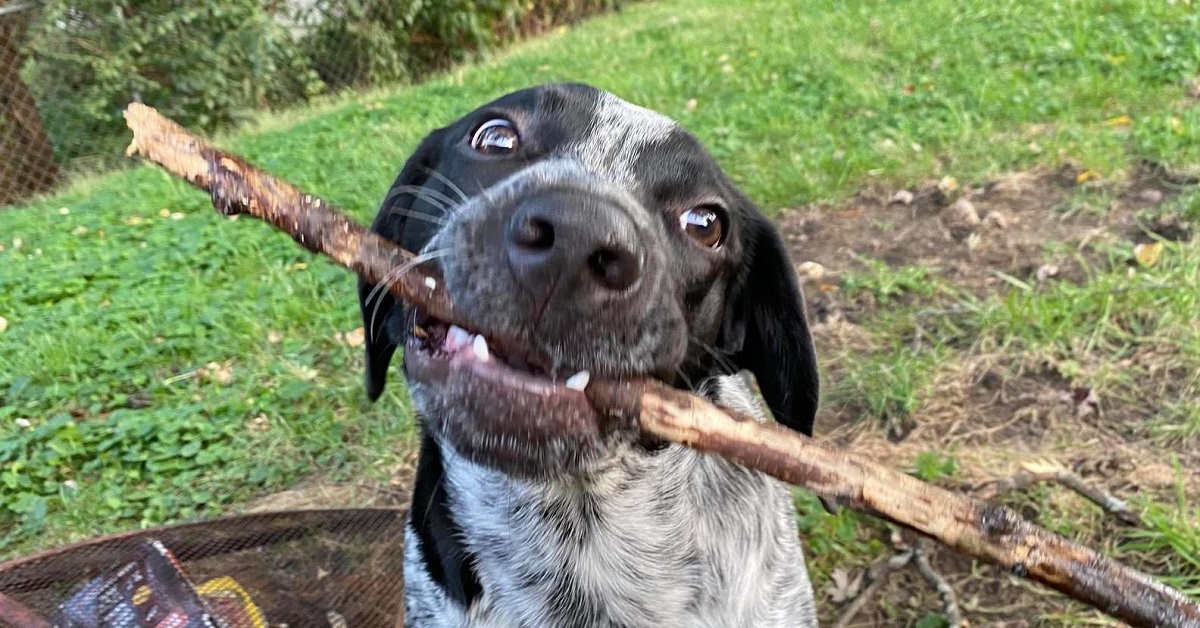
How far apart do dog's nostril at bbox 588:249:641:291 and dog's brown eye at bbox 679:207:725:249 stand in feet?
2.16

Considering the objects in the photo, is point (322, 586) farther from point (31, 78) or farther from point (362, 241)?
point (31, 78)

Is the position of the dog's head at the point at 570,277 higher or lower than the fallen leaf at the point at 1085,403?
higher

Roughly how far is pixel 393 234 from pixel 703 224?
0.94 m

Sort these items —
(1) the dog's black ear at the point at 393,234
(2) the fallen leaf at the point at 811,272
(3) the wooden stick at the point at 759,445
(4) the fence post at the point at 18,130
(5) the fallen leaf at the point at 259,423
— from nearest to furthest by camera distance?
(3) the wooden stick at the point at 759,445 < (1) the dog's black ear at the point at 393,234 < (5) the fallen leaf at the point at 259,423 < (2) the fallen leaf at the point at 811,272 < (4) the fence post at the point at 18,130

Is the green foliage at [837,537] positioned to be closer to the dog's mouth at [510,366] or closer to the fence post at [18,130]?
the dog's mouth at [510,366]

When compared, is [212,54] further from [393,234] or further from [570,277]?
[570,277]

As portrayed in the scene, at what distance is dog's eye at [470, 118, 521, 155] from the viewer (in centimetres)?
221

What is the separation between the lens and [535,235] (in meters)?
1.51

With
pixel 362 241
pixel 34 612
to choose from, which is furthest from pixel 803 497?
pixel 34 612

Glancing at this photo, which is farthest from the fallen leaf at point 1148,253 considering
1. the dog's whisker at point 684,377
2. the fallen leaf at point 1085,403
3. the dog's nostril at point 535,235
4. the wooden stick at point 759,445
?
the dog's nostril at point 535,235

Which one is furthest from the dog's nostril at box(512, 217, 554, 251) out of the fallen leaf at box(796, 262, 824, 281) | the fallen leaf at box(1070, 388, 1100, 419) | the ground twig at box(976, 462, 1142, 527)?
the fallen leaf at box(796, 262, 824, 281)

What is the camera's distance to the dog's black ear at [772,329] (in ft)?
7.83

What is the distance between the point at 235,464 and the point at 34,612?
1283 mm

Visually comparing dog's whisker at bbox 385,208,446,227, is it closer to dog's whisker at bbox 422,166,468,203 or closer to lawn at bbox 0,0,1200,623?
dog's whisker at bbox 422,166,468,203
